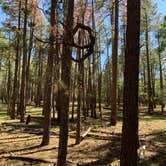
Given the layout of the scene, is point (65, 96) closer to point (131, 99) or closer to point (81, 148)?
point (131, 99)

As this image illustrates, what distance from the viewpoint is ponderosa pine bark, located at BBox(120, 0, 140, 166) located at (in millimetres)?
8125

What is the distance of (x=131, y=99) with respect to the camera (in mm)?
8188

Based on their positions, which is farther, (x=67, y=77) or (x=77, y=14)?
(x=77, y=14)

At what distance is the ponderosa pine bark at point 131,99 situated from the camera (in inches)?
320

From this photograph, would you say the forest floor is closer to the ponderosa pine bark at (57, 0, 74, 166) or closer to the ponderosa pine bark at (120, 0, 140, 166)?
the ponderosa pine bark at (57, 0, 74, 166)

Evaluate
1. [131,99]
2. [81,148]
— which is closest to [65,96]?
[131,99]

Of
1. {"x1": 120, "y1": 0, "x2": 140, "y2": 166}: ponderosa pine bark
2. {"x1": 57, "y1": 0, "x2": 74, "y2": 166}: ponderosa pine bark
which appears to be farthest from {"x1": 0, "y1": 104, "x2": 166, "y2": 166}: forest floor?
{"x1": 120, "y1": 0, "x2": 140, "y2": 166}: ponderosa pine bark

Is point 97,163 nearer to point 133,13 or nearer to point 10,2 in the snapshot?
point 133,13

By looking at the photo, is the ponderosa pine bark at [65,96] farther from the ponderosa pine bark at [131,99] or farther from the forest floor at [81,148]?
the ponderosa pine bark at [131,99]

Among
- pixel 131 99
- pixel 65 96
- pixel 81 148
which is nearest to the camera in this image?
pixel 131 99

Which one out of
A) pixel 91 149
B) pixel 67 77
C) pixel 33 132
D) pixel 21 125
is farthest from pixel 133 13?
pixel 21 125

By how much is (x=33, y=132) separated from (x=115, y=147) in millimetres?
5992

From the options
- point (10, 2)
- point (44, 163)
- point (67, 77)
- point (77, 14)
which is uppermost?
point (10, 2)

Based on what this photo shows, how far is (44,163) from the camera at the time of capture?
37.8 ft
